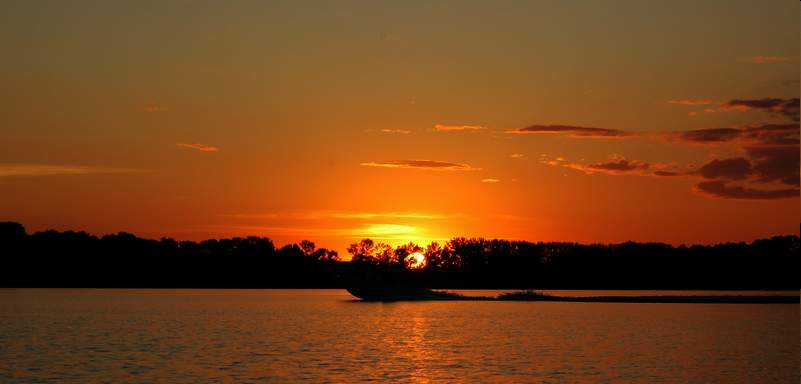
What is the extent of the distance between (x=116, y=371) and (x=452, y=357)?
28.8 m

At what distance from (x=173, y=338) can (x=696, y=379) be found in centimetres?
5762

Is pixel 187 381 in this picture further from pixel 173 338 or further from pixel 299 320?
pixel 299 320

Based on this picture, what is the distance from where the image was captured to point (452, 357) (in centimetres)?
8369

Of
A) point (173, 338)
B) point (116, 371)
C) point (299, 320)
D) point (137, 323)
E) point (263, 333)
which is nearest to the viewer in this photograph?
point (116, 371)

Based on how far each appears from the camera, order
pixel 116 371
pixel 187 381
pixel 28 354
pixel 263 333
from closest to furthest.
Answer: pixel 187 381 → pixel 116 371 → pixel 28 354 → pixel 263 333

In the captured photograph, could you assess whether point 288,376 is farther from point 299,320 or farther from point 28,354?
point 299,320

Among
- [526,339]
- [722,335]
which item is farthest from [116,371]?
[722,335]

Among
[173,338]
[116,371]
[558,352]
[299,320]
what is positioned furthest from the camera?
[299,320]

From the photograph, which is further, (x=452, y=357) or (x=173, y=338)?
(x=173, y=338)

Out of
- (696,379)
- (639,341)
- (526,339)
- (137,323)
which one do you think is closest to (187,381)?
(696,379)

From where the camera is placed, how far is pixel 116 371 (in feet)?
228

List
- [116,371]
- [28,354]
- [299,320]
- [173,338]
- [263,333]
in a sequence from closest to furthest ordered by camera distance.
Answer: [116,371] → [28,354] → [173,338] → [263,333] → [299,320]

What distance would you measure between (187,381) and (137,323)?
A: 76070mm

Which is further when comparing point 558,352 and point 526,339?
point 526,339
